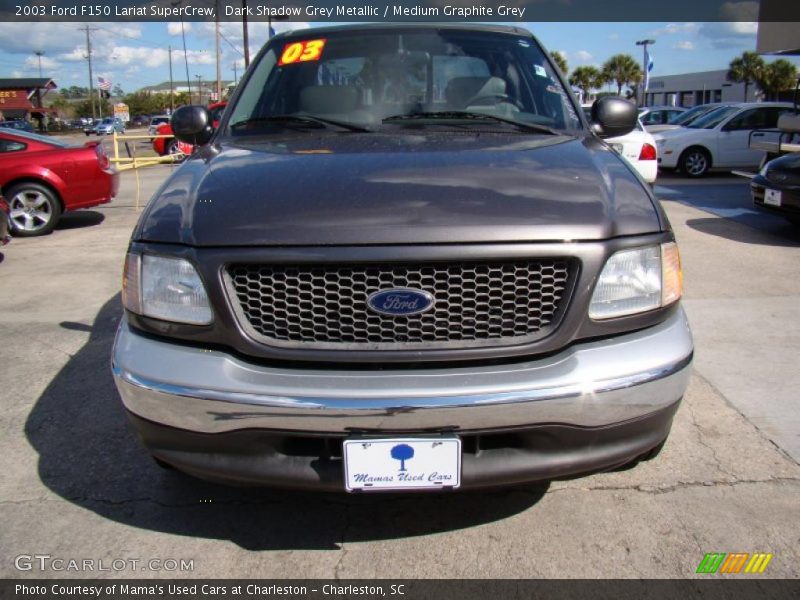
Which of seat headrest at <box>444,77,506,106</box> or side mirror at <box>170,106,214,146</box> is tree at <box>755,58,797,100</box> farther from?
side mirror at <box>170,106,214,146</box>

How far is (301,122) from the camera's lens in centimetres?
318

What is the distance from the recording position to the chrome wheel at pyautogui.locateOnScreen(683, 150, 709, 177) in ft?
46.7

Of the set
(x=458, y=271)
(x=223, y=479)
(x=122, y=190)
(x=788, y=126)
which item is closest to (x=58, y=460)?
(x=223, y=479)

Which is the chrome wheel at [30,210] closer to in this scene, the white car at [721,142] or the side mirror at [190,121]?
the side mirror at [190,121]

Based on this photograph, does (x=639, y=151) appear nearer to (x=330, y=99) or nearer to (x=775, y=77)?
(x=330, y=99)

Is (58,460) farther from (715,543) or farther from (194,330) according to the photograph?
(715,543)

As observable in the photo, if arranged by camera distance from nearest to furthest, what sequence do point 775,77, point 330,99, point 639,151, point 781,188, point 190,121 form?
1. point 330,99
2. point 190,121
3. point 781,188
4. point 639,151
5. point 775,77

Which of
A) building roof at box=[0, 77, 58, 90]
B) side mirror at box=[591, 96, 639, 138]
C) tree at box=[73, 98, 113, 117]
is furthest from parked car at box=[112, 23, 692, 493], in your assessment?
tree at box=[73, 98, 113, 117]

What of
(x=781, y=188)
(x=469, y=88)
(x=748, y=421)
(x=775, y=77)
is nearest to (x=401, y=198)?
(x=469, y=88)

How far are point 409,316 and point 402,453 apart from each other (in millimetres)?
406

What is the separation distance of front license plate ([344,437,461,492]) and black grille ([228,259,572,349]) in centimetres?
29

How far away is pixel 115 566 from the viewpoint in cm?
236

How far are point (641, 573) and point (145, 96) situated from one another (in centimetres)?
10950

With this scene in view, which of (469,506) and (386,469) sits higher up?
(386,469)
